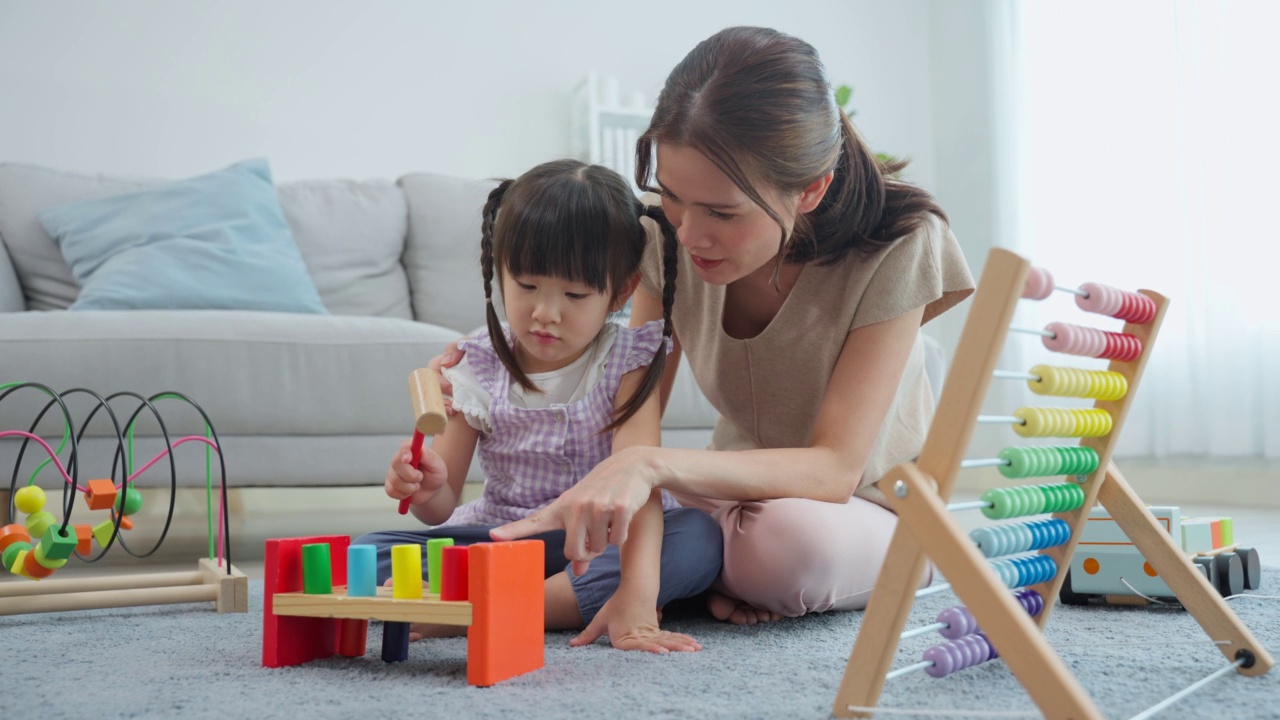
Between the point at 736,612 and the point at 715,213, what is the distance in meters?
0.46

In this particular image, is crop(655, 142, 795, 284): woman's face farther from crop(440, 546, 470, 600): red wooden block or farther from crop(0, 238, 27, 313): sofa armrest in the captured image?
crop(0, 238, 27, 313): sofa armrest

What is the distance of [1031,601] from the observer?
0.93m

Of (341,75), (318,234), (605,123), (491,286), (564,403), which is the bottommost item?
(564,403)

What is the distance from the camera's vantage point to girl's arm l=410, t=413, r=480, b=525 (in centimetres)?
121

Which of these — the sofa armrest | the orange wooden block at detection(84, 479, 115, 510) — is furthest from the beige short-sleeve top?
the sofa armrest

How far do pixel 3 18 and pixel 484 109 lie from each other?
1.33m

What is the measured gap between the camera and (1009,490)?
32.1 inches

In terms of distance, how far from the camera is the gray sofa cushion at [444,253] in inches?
106

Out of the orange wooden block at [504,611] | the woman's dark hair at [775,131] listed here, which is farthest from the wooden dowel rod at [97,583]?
the woman's dark hair at [775,131]

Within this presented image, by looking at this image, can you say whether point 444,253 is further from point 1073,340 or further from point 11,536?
point 1073,340

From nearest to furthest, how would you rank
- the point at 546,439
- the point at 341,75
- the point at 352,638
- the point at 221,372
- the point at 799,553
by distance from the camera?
1. the point at 352,638
2. the point at 799,553
3. the point at 546,439
4. the point at 221,372
5. the point at 341,75

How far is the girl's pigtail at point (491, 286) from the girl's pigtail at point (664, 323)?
0.13m

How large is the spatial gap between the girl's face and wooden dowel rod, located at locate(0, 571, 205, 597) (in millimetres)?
550

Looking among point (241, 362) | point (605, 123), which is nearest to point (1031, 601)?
point (241, 362)
